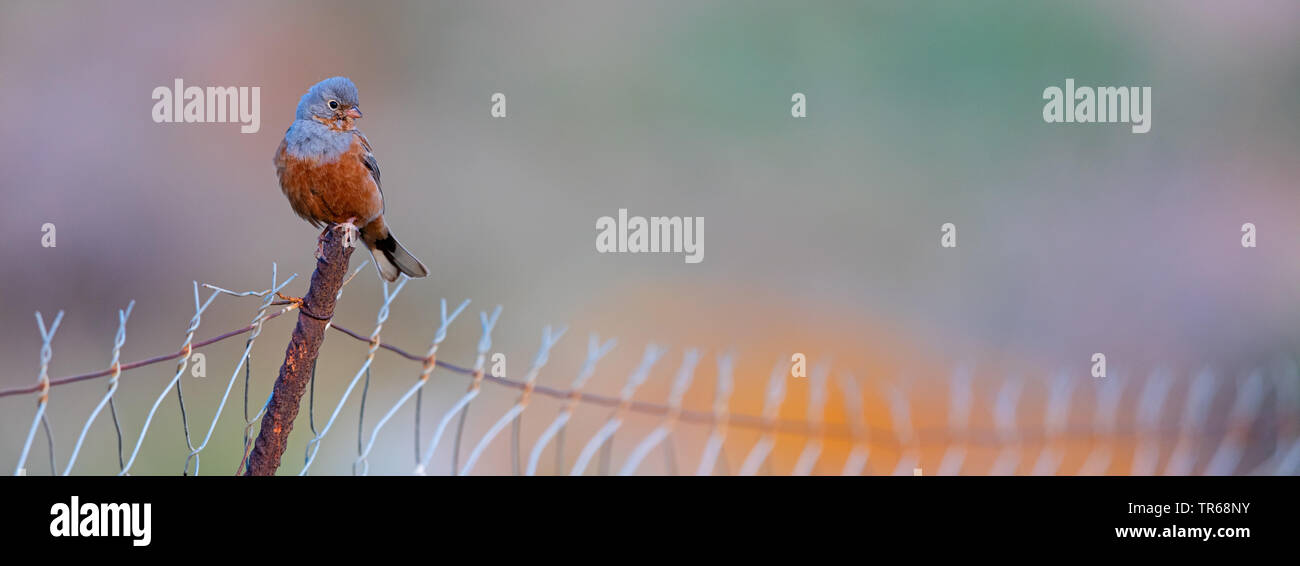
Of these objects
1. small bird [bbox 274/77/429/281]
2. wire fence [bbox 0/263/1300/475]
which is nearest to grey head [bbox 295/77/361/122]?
small bird [bbox 274/77/429/281]

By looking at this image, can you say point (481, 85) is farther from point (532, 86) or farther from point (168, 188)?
point (168, 188)

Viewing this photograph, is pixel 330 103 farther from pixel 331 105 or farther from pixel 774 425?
pixel 774 425

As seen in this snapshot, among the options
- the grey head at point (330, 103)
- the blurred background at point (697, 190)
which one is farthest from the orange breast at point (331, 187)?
the blurred background at point (697, 190)

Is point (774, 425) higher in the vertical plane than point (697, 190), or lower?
lower

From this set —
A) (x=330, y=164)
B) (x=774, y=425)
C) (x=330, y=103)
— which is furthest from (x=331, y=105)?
(x=774, y=425)

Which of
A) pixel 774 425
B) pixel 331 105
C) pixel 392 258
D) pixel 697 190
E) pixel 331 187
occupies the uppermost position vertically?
pixel 697 190
